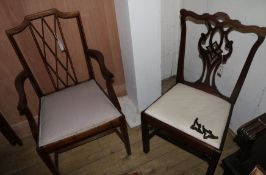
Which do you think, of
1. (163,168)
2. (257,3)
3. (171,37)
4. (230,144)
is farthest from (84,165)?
(257,3)

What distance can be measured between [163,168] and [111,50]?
3.51 feet

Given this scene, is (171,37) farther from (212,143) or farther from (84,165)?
(84,165)

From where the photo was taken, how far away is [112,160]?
186 cm

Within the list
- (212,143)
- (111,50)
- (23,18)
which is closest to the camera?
(212,143)

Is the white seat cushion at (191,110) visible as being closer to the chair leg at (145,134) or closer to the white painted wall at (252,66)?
the chair leg at (145,134)

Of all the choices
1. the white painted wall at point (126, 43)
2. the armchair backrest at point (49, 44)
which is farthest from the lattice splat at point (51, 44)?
the white painted wall at point (126, 43)

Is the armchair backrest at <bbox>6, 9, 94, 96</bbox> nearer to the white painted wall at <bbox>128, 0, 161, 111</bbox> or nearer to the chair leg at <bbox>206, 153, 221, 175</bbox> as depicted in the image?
the white painted wall at <bbox>128, 0, 161, 111</bbox>

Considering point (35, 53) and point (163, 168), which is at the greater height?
point (35, 53)

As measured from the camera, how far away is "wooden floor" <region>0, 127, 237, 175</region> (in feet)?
5.80

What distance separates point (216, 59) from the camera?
152 cm

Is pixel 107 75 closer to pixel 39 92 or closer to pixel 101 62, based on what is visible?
pixel 101 62

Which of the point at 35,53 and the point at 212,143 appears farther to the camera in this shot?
the point at 35,53

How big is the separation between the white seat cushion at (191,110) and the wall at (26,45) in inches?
27.7

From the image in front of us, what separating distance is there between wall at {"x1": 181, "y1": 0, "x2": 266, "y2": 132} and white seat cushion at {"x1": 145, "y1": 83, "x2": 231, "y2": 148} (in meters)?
0.23
